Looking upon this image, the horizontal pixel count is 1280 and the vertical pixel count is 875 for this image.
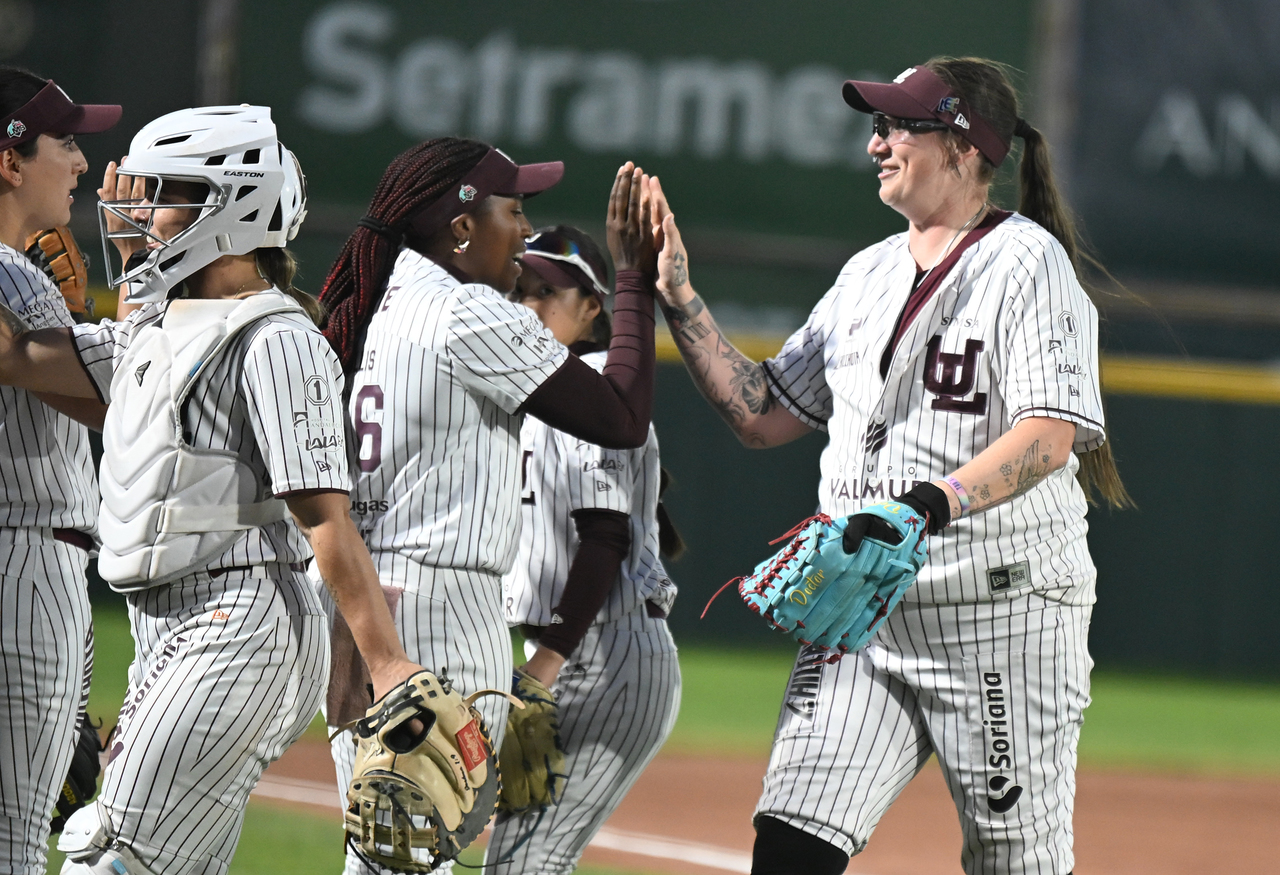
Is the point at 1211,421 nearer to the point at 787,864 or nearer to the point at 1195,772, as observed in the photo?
the point at 1195,772

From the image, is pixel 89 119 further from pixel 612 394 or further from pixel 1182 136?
pixel 1182 136

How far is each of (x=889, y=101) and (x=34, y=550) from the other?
1859 mm

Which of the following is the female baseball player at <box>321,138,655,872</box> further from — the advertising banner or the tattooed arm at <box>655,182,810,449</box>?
the advertising banner

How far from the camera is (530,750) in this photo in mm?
3232

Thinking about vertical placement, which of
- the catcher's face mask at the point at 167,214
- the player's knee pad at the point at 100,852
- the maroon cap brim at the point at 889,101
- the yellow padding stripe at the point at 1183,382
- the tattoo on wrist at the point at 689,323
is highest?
the maroon cap brim at the point at 889,101

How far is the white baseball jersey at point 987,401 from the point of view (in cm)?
283

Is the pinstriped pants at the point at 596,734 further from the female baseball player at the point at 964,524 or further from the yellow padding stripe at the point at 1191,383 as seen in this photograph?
the yellow padding stripe at the point at 1191,383

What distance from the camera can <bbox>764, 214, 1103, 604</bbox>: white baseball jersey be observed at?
283 cm

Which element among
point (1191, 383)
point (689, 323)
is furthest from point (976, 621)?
point (1191, 383)

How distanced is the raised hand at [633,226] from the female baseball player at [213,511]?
0.74 m

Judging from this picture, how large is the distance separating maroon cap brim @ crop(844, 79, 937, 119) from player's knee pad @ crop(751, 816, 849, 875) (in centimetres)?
135

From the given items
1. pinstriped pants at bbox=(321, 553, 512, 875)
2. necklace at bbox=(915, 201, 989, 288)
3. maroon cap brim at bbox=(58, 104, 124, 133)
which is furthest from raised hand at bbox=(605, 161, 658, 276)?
maroon cap brim at bbox=(58, 104, 124, 133)

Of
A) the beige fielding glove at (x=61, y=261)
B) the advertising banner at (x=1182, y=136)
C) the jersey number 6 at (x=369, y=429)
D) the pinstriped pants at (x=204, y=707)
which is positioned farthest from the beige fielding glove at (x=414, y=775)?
the advertising banner at (x=1182, y=136)

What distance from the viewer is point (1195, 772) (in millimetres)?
8117
